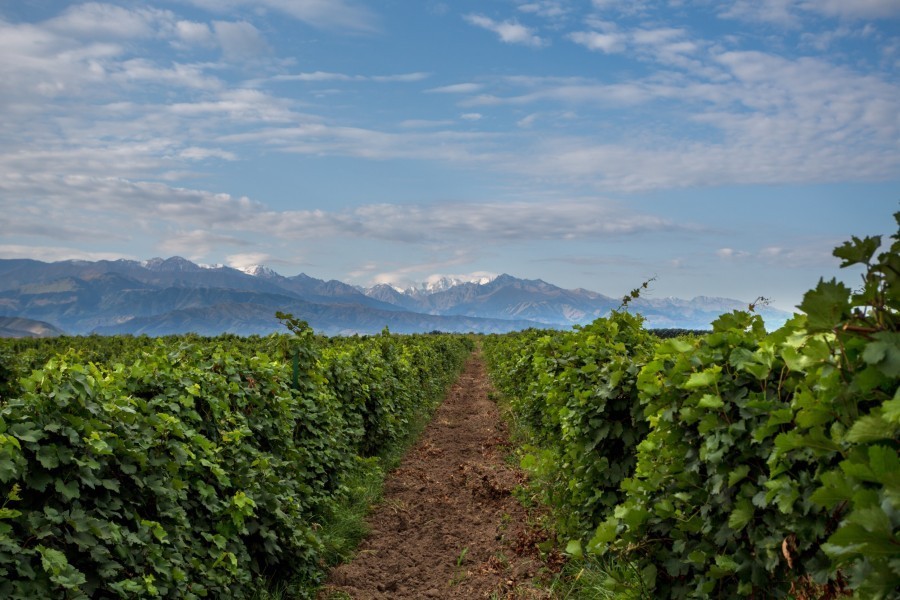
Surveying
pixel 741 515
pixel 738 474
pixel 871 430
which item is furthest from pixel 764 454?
pixel 871 430

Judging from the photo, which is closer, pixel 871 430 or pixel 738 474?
pixel 871 430

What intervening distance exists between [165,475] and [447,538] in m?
4.33

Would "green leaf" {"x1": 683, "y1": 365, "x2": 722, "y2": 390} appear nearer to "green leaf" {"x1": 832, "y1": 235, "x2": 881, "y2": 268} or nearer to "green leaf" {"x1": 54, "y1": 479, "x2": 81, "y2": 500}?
"green leaf" {"x1": 832, "y1": 235, "x2": 881, "y2": 268}

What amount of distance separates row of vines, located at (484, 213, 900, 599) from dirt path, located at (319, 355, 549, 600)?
1.12 m

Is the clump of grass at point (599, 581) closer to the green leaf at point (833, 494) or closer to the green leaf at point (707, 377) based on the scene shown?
the green leaf at point (707, 377)

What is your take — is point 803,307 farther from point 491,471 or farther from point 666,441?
point 491,471

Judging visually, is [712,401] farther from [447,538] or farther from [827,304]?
[447,538]

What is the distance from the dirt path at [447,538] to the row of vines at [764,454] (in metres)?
1.12

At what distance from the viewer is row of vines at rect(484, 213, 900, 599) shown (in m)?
2.25

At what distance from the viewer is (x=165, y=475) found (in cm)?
491

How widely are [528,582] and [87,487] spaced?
4.31m

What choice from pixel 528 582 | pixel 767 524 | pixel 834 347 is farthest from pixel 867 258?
pixel 528 582

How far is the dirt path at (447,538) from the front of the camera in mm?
6723

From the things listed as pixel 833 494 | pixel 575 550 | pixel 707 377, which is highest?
pixel 707 377
